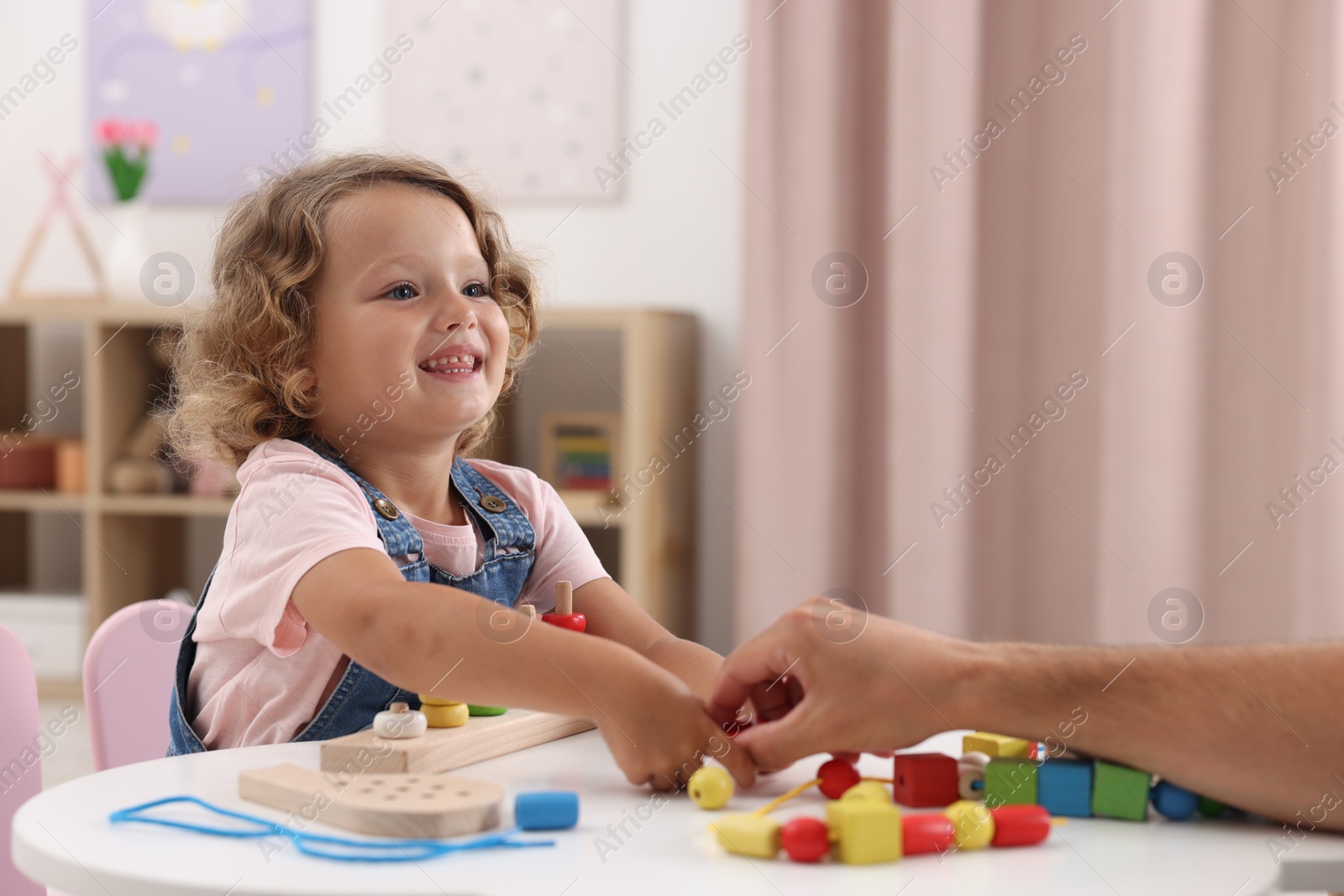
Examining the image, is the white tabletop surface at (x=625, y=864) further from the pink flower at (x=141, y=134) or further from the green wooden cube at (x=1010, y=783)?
the pink flower at (x=141, y=134)

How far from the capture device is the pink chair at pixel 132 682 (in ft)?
3.49

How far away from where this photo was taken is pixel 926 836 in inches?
23.5

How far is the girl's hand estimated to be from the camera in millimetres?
700

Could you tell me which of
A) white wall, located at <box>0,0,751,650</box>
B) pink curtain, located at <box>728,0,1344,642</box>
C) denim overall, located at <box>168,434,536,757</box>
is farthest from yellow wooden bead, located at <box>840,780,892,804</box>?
white wall, located at <box>0,0,751,650</box>

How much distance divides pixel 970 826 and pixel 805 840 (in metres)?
0.08

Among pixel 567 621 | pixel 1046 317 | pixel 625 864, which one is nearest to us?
pixel 625 864

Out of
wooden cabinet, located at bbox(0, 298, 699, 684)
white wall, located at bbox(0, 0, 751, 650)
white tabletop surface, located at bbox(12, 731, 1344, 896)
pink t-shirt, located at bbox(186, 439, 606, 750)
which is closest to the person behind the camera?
white tabletop surface, located at bbox(12, 731, 1344, 896)

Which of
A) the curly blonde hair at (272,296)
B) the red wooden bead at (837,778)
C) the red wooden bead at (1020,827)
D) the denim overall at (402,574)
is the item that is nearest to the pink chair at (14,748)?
the denim overall at (402,574)

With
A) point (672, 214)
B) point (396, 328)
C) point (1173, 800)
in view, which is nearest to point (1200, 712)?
point (1173, 800)

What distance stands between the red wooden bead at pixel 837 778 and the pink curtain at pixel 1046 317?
175cm

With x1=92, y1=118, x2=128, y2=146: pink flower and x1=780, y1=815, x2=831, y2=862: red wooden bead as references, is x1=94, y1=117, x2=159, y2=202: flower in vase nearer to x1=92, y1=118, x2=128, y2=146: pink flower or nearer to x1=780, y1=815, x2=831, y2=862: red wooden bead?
x1=92, y1=118, x2=128, y2=146: pink flower

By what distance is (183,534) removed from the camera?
303 cm

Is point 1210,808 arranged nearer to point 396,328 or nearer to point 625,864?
point 625,864

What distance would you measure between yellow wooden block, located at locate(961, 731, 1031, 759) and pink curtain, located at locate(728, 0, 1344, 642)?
1.71 metres
